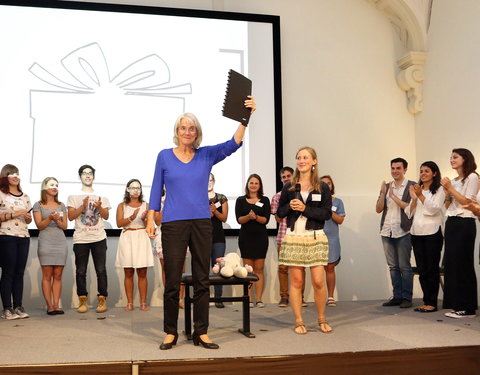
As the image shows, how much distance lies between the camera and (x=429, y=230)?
5.11 meters

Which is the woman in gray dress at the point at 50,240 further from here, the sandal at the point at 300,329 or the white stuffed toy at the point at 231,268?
the sandal at the point at 300,329

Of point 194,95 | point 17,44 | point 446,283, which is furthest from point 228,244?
point 17,44

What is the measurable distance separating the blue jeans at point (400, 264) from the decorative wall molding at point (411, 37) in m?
2.15

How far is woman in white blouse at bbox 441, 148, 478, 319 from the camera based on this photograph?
15.4 ft

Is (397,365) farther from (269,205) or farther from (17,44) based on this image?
(17,44)

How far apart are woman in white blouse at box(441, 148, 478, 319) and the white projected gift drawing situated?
3.13m

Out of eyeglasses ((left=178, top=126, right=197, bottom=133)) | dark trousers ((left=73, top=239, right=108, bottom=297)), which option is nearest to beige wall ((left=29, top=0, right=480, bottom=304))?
dark trousers ((left=73, top=239, right=108, bottom=297))

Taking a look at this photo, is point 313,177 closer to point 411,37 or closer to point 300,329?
point 300,329

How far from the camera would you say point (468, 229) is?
474 centimetres

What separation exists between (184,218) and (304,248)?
986 millimetres

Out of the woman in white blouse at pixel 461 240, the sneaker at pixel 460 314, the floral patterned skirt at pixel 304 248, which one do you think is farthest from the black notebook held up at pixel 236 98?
the sneaker at pixel 460 314

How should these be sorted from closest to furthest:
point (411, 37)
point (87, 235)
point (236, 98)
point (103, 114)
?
1. point (236, 98)
2. point (87, 235)
3. point (103, 114)
4. point (411, 37)

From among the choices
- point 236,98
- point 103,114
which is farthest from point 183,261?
point 103,114

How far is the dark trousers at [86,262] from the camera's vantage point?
5.35 m
